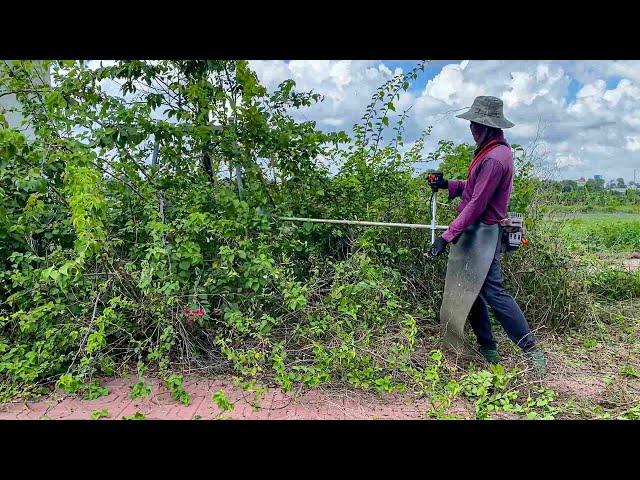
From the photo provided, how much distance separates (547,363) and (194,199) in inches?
136

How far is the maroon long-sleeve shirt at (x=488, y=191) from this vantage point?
402cm

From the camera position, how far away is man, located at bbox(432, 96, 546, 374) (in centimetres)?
405

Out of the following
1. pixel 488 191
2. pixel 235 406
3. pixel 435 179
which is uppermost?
pixel 435 179

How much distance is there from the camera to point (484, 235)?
4203 millimetres

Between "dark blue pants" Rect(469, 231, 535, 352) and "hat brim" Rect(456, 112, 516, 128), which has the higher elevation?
"hat brim" Rect(456, 112, 516, 128)

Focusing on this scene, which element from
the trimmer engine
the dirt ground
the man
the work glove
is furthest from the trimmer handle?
the dirt ground

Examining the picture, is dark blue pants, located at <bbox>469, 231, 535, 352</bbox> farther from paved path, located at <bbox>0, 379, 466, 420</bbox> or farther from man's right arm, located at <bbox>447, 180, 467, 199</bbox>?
paved path, located at <bbox>0, 379, 466, 420</bbox>

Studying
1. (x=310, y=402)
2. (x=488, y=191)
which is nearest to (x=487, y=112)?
(x=488, y=191)

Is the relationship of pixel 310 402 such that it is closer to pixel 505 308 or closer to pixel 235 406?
Answer: pixel 235 406

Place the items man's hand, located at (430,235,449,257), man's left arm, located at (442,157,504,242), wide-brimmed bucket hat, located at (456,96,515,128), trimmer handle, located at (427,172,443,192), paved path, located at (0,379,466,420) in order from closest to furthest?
1. paved path, located at (0,379,466,420)
2. man's left arm, located at (442,157,504,242)
3. wide-brimmed bucket hat, located at (456,96,515,128)
4. man's hand, located at (430,235,449,257)
5. trimmer handle, located at (427,172,443,192)

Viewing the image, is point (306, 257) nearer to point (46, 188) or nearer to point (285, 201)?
point (285, 201)

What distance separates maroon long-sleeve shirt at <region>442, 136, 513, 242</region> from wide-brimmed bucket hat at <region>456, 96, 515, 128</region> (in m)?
0.15

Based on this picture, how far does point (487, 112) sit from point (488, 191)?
665mm

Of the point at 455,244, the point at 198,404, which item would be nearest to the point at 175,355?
the point at 198,404
